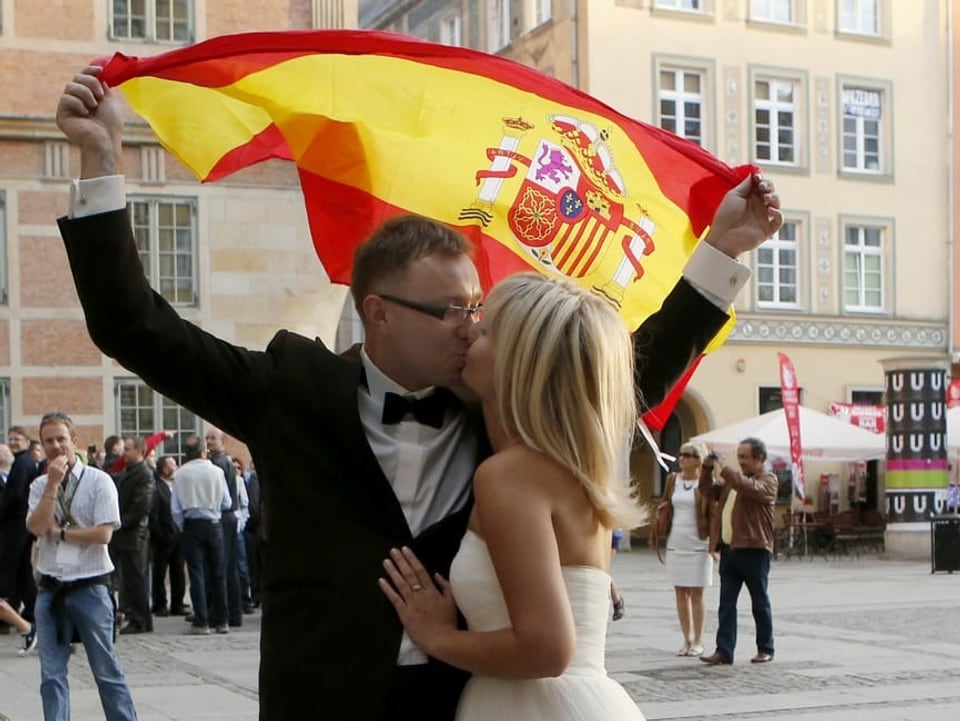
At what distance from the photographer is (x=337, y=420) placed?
307 centimetres

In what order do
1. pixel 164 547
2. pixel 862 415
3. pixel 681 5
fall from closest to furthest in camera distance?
pixel 164 547 < pixel 862 415 < pixel 681 5

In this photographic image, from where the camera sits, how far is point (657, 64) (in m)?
32.2

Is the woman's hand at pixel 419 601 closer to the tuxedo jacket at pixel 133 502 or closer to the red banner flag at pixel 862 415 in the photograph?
the tuxedo jacket at pixel 133 502

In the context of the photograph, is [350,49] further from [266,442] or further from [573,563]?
[573,563]

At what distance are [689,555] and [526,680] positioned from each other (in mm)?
9973

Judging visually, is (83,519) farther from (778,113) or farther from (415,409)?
(778,113)

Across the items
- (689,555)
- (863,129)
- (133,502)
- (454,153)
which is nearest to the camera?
(454,153)

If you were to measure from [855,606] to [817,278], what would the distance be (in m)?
17.5

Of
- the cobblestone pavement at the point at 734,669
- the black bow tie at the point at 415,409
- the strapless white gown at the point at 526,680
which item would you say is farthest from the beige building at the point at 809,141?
the strapless white gown at the point at 526,680

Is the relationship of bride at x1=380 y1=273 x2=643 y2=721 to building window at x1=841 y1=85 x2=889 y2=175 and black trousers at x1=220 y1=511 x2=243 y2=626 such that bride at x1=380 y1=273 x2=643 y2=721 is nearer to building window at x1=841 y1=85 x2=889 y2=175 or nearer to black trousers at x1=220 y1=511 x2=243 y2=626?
black trousers at x1=220 y1=511 x2=243 y2=626

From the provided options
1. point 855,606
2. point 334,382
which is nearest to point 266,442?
point 334,382

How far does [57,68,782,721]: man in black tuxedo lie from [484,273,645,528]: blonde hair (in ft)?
0.79

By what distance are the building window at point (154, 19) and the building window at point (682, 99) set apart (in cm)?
1329

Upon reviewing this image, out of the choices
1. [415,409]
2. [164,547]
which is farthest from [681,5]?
[415,409]
